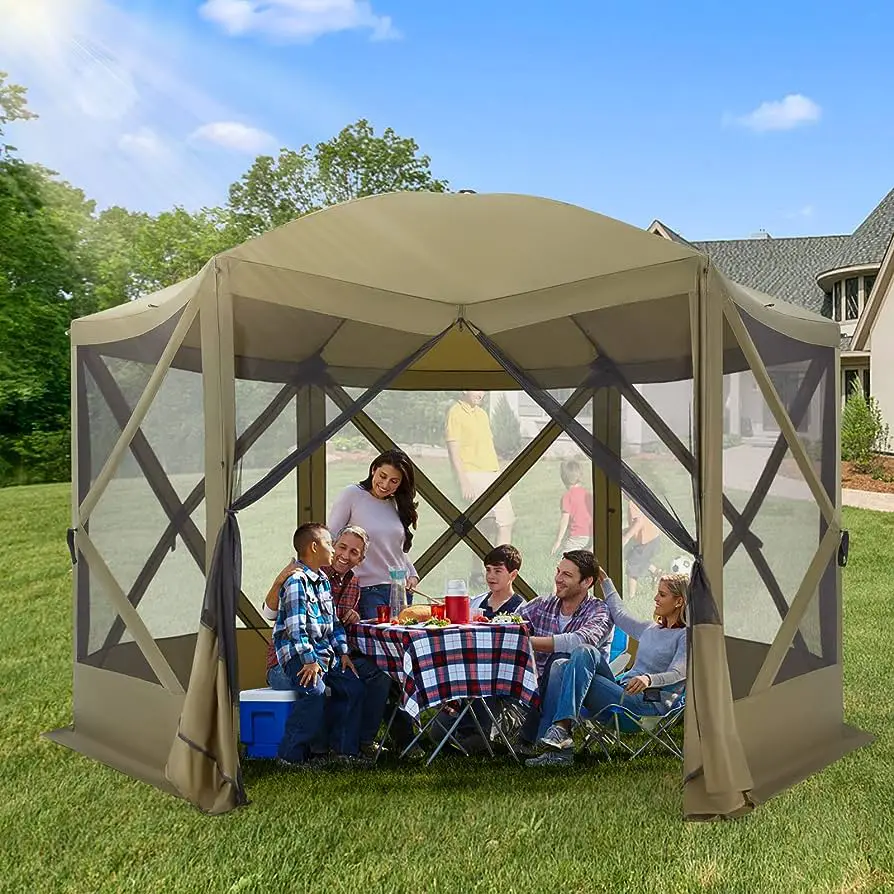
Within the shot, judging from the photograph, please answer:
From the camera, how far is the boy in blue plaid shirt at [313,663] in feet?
19.4

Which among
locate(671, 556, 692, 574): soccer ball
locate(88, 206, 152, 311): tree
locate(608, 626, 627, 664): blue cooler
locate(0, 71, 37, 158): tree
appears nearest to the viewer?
locate(608, 626, 627, 664): blue cooler

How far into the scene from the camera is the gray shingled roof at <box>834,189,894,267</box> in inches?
1023

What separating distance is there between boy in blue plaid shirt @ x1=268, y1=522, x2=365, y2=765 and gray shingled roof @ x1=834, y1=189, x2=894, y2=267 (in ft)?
70.9

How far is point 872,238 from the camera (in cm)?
2700

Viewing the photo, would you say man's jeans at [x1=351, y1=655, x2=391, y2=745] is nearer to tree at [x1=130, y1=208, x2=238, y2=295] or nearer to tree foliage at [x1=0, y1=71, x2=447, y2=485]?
tree foliage at [x1=0, y1=71, x2=447, y2=485]

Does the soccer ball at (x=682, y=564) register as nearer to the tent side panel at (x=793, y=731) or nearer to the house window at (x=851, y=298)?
the tent side panel at (x=793, y=731)

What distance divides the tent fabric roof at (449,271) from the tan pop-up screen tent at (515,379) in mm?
12

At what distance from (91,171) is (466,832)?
37.3 m

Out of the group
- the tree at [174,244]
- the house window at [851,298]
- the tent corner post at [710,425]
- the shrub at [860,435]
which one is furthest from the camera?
the tree at [174,244]

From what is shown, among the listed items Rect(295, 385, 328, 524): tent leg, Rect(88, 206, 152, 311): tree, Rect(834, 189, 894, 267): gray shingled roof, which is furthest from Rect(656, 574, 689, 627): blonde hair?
Rect(88, 206, 152, 311): tree

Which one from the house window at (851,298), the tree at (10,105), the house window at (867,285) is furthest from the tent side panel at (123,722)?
the house window at (851,298)

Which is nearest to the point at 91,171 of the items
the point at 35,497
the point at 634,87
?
the point at 634,87

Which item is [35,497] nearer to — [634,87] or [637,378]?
[637,378]

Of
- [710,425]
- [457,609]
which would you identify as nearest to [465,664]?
[457,609]
